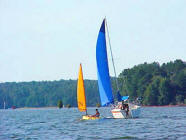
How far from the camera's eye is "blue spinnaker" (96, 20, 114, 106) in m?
68.9

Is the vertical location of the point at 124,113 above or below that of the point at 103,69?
below

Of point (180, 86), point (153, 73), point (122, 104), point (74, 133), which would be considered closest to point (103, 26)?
point (122, 104)

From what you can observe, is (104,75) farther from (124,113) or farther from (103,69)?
(124,113)

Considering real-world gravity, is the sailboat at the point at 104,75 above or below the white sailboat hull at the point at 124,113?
above

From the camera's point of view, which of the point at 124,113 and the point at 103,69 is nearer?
the point at 124,113

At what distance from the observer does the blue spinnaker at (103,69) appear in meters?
68.9

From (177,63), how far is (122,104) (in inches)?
4676

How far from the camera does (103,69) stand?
69250 millimetres

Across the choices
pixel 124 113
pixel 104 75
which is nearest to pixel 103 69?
pixel 104 75

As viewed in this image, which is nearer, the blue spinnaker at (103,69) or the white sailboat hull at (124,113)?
the white sailboat hull at (124,113)

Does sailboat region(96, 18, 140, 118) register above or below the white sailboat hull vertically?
above

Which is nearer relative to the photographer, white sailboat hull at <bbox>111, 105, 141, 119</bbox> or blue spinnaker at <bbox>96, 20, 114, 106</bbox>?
white sailboat hull at <bbox>111, 105, 141, 119</bbox>

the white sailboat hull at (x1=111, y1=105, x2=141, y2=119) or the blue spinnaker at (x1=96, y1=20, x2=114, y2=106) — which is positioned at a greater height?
the blue spinnaker at (x1=96, y1=20, x2=114, y2=106)

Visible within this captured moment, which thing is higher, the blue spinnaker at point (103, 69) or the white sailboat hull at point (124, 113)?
the blue spinnaker at point (103, 69)
